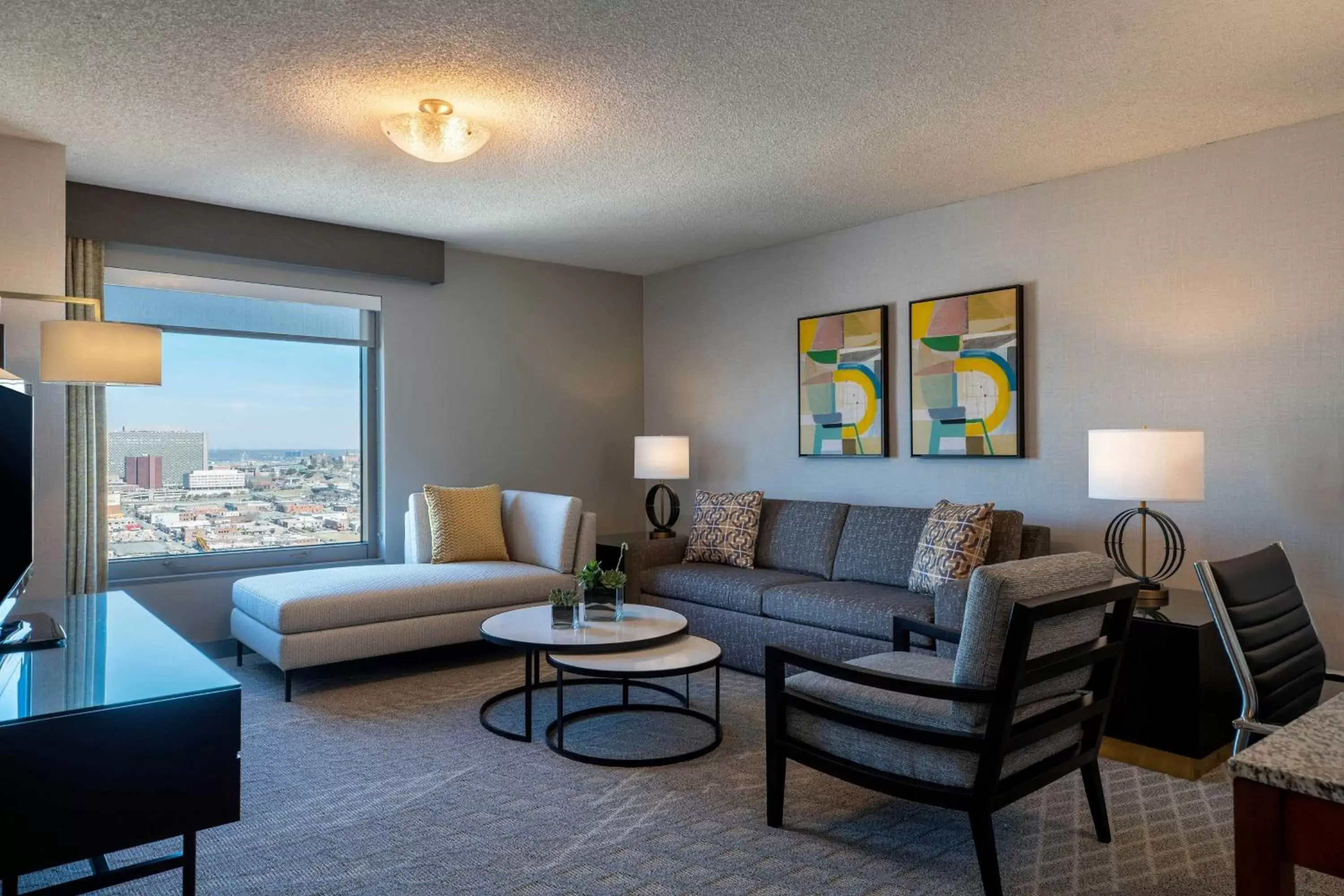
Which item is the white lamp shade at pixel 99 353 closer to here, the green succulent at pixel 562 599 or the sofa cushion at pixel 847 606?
the green succulent at pixel 562 599

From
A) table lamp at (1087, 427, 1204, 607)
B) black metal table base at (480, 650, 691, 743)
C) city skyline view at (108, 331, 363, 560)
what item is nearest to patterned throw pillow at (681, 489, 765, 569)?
black metal table base at (480, 650, 691, 743)

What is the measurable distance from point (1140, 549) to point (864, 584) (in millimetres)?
1304

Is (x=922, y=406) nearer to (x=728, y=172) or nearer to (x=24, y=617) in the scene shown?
(x=728, y=172)

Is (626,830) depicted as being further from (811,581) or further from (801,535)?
(801,535)

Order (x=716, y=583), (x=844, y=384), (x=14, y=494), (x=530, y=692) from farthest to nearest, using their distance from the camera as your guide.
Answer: (x=844, y=384) < (x=716, y=583) < (x=530, y=692) < (x=14, y=494)

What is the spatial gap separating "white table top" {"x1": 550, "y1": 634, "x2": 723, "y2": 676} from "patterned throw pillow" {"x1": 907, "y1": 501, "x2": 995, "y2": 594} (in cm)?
119

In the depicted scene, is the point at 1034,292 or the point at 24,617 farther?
the point at 1034,292

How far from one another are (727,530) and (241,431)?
302cm

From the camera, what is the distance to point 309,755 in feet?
11.0

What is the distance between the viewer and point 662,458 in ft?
18.9

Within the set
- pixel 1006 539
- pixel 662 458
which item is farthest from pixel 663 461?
pixel 1006 539

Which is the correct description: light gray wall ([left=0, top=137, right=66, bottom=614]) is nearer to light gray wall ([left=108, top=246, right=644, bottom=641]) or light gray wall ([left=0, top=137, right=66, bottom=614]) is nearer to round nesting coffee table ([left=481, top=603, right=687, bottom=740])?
light gray wall ([left=108, top=246, right=644, bottom=641])

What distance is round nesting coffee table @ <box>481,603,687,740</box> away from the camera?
3.35m

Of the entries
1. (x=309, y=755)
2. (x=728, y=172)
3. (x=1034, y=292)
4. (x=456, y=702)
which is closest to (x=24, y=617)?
(x=309, y=755)
